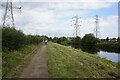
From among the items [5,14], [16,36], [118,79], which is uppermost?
[5,14]

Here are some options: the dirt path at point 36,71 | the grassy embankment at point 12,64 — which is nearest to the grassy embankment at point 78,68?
the dirt path at point 36,71

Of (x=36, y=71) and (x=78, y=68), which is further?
(x=78, y=68)

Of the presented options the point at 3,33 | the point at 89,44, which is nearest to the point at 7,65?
the point at 3,33

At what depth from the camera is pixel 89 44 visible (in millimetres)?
99250

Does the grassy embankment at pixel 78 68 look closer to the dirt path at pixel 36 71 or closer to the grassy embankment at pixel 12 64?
the dirt path at pixel 36 71

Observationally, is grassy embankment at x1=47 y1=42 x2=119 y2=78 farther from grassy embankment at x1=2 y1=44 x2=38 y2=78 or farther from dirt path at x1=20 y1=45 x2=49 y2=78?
grassy embankment at x1=2 y1=44 x2=38 y2=78

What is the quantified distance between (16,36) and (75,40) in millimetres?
88049

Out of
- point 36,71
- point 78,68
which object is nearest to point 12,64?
point 36,71

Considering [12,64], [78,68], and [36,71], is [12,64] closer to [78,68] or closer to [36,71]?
[36,71]

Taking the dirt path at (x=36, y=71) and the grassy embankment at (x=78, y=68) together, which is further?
the grassy embankment at (x=78, y=68)

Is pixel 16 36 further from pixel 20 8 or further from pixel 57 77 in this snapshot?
pixel 57 77

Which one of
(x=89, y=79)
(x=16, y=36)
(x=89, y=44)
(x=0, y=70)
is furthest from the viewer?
(x=89, y=44)

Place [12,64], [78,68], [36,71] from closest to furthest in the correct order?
[36,71] → [78,68] → [12,64]

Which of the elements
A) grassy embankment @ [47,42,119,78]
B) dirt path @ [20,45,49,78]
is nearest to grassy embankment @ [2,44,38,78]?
dirt path @ [20,45,49,78]
